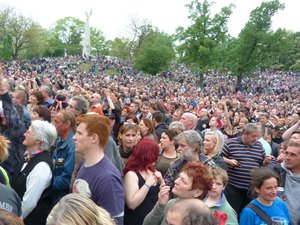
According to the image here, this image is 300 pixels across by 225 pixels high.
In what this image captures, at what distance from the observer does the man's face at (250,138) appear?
5.02 meters

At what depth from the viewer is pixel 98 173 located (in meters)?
2.77

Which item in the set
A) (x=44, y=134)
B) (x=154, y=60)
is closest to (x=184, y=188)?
(x=44, y=134)

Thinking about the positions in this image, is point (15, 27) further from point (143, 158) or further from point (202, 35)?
point (143, 158)

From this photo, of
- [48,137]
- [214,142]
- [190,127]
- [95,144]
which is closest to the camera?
[95,144]

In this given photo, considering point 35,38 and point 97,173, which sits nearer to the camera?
point 97,173

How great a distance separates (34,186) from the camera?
3117 millimetres

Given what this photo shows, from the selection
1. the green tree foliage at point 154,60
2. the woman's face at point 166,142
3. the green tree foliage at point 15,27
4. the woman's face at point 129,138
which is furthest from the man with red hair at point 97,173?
the green tree foliage at point 15,27

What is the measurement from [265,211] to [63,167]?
213cm

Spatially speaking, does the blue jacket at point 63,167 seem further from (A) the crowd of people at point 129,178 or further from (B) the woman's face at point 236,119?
(B) the woman's face at point 236,119

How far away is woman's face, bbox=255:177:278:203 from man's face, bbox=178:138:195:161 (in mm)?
934

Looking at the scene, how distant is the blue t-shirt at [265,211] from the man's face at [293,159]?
Answer: 19.3 inches

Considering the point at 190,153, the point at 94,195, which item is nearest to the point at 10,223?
the point at 94,195

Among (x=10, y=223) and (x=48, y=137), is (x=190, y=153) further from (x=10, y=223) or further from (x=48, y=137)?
(x=10, y=223)

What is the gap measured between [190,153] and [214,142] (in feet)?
3.11
